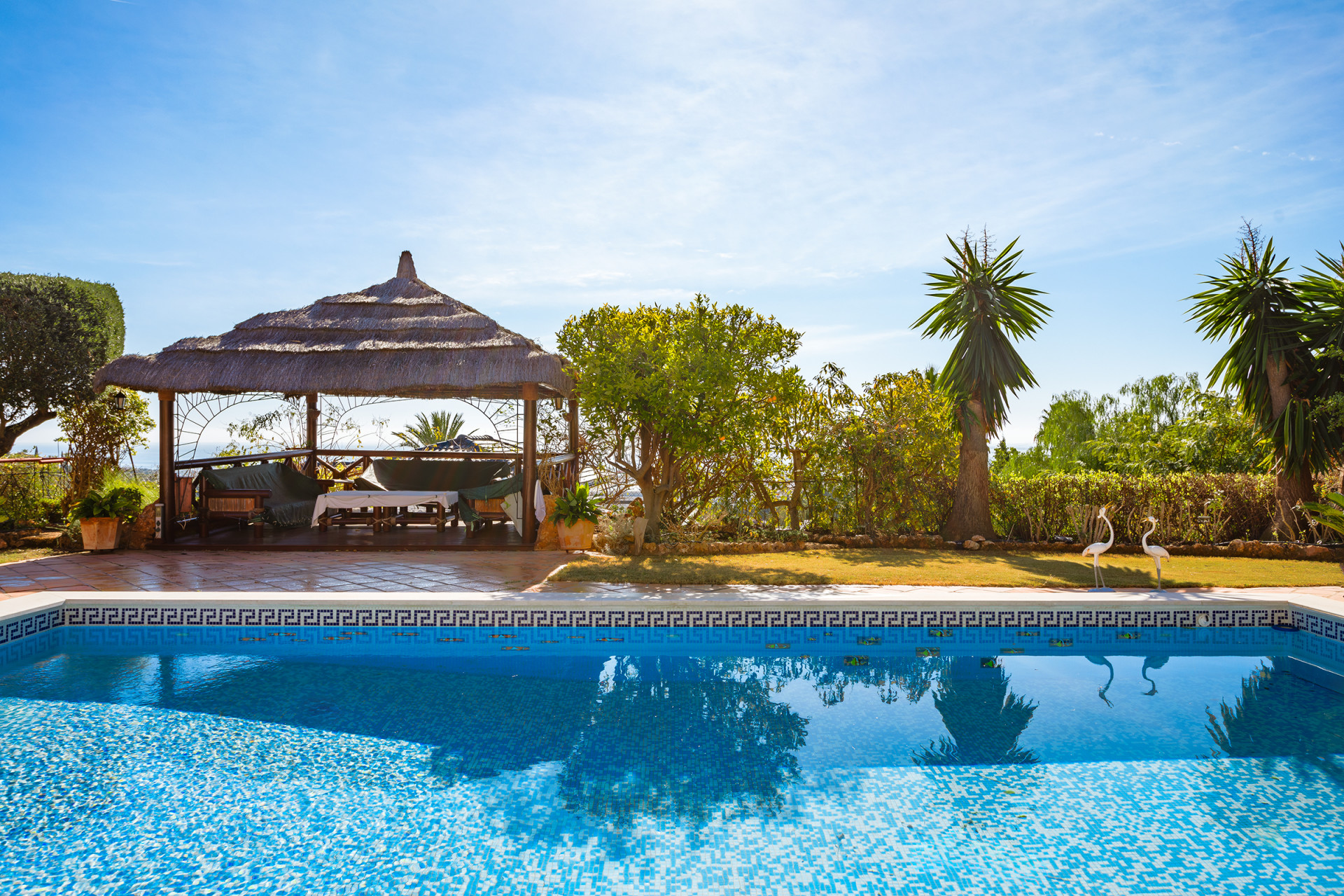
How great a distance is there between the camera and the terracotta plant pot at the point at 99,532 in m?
8.66

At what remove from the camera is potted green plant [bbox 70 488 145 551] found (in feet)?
28.5

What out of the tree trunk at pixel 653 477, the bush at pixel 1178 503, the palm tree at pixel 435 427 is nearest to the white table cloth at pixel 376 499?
the tree trunk at pixel 653 477

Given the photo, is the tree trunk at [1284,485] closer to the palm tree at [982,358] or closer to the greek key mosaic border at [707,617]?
the palm tree at [982,358]

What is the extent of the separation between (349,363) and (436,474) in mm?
2351

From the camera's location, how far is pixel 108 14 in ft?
28.5

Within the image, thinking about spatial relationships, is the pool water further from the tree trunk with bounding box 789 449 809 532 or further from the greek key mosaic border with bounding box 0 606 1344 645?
the tree trunk with bounding box 789 449 809 532

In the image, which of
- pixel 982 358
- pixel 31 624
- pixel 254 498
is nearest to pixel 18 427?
pixel 254 498

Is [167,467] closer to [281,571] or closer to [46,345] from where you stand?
[281,571]

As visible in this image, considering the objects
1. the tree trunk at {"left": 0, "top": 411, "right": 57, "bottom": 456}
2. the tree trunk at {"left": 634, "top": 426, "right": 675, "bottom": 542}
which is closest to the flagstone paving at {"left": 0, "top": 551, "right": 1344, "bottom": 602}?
the tree trunk at {"left": 634, "top": 426, "right": 675, "bottom": 542}

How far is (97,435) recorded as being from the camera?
37.5 feet

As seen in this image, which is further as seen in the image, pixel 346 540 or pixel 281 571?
pixel 346 540

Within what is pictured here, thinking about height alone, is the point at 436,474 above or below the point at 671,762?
above

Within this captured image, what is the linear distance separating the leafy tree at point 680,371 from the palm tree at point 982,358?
277 cm

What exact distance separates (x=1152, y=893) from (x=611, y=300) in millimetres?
7316
